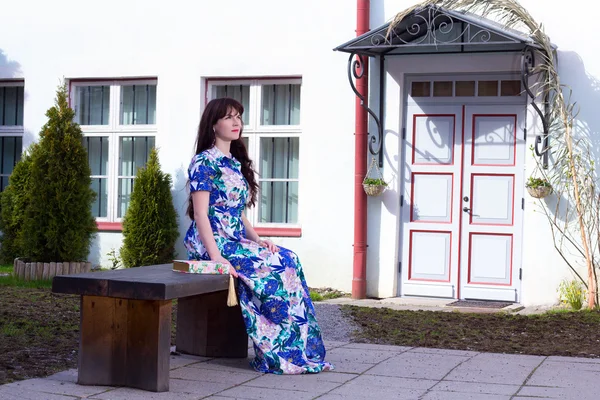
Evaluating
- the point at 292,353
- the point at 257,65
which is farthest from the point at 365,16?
the point at 292,353

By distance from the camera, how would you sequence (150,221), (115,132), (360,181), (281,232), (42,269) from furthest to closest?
(115,132)
(150,221)
(281,232)
(42,269)
(360,181)

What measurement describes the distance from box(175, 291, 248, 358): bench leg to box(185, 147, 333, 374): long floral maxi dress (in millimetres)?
389

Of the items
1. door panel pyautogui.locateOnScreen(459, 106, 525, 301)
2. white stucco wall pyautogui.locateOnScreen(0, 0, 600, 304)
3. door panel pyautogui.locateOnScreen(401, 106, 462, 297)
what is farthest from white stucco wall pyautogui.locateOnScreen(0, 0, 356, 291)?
door panel pyautogui.locateOnScreen(459, 106, 525, 301)

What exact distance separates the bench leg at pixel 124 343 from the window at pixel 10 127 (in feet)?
24.8

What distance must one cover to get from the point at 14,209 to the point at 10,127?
3.99ft

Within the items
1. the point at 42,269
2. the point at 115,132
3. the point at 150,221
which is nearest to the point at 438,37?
the point at 150,221

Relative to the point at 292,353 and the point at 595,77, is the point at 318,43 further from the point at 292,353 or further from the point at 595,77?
the point at 292,353

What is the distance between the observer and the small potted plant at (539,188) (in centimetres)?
909

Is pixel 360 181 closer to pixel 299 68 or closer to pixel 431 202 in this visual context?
pixel 431 202

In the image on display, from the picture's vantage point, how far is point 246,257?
5.52m

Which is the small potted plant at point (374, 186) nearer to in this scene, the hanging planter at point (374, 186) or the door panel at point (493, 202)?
the hanging planter at point (374, 186)

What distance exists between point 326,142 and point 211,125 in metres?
4.62

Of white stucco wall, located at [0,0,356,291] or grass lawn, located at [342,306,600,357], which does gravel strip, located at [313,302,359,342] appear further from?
white stucco wall, located at [0,0,356,291]

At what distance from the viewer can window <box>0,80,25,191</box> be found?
39.6 ft
